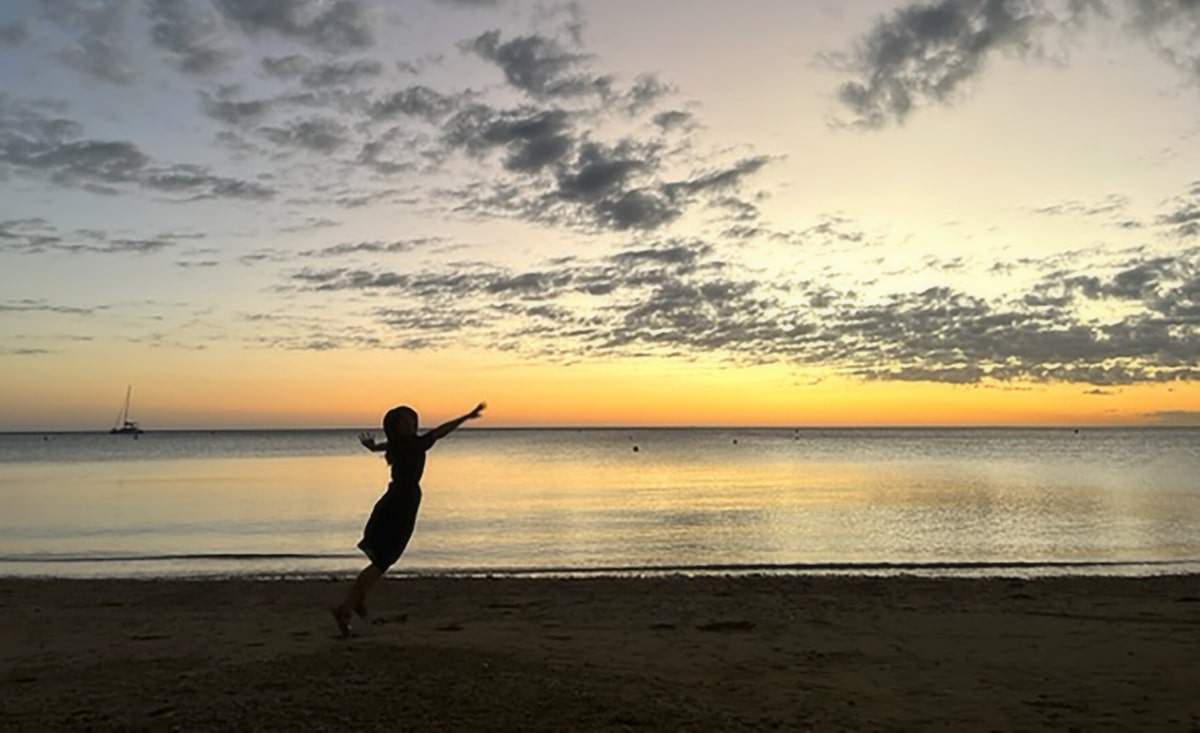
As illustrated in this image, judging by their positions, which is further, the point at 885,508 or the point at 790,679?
the point at 885,508

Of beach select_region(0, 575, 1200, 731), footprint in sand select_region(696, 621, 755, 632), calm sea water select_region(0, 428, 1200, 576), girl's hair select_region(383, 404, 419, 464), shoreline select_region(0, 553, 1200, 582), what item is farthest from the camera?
calm sea water select_region(0, 428, 1200, 576)

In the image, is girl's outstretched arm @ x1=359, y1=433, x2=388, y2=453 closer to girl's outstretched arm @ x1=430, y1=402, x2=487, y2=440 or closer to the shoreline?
girl's outstretched arm @ x1=430, y1=402, x2=487, y2=440

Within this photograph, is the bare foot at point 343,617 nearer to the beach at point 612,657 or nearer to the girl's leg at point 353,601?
the girl's leg at point 353,601

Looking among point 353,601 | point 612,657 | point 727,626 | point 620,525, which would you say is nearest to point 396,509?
point 353,601

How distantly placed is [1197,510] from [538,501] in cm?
2268

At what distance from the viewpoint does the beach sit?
20.8ft

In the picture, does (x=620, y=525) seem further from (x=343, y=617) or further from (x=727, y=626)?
(x=343, y=617)

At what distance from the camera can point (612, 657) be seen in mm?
9055

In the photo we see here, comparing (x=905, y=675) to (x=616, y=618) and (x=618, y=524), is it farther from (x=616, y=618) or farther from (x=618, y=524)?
(x=618, y=524)

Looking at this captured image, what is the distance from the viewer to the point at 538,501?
122 ft

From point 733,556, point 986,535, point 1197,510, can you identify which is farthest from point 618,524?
point 1197,510

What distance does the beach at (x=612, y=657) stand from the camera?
20.8 feet

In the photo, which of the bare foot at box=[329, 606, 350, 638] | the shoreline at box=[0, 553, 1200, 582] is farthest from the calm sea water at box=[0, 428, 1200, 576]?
the bare foot at box=[329, 606, 350, 638]

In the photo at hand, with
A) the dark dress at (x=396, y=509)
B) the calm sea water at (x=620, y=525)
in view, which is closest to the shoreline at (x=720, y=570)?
the calm sea water at (x=620, y=525)
